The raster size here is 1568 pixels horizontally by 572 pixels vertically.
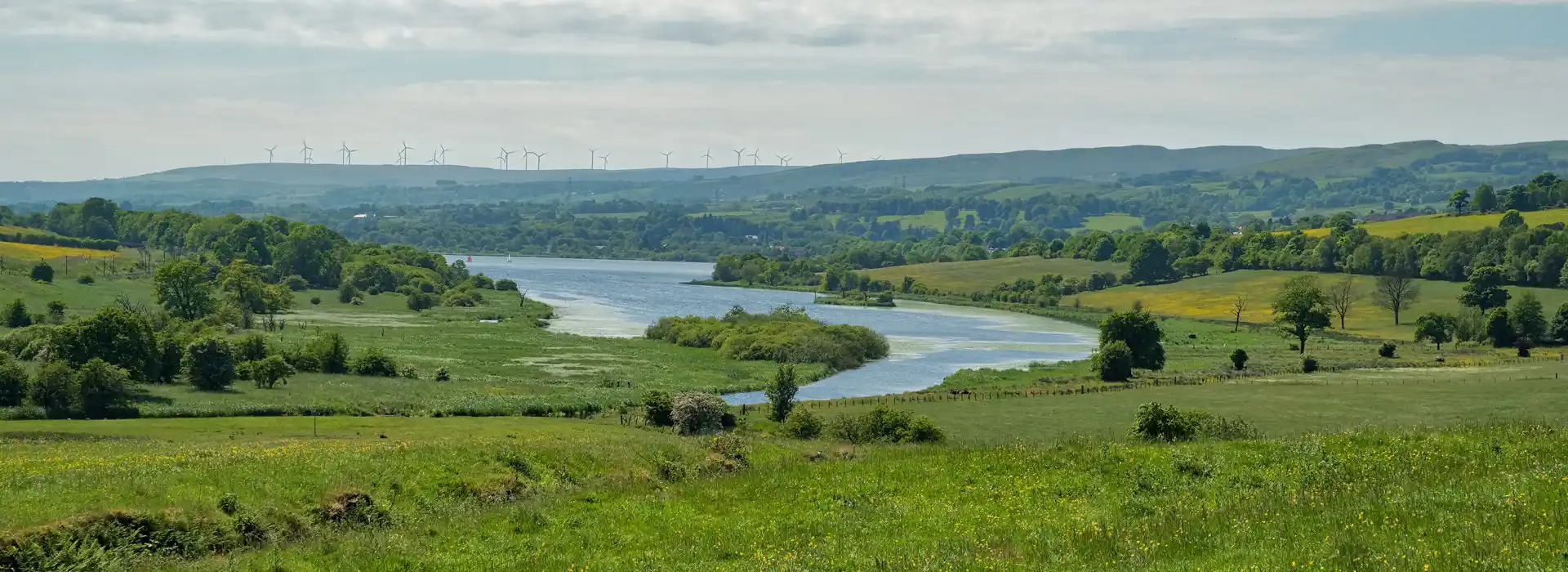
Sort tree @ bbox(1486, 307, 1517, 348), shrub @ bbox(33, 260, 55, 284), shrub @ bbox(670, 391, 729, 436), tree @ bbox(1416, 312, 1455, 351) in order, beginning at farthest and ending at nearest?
shrub @ bbox(33, 260, 55, 284), tree @ bbox(1416, 312, 1455, 351), tree @ bbox(1486, 307, 1517, 348), shrub @ bbox(670, 391, 729, 436)

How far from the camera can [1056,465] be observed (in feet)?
97.9

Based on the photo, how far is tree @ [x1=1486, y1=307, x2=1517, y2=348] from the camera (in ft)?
388

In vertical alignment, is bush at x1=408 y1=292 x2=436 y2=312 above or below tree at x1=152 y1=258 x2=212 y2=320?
below

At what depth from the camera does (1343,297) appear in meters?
155

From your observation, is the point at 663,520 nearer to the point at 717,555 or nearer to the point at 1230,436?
the point at 717,555

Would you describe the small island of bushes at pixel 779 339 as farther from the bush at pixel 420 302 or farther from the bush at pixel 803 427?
the bush at pixel 803 427

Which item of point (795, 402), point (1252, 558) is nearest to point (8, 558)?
point (1252, 558)

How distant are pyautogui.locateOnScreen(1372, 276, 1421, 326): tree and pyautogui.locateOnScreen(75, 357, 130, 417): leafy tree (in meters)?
127

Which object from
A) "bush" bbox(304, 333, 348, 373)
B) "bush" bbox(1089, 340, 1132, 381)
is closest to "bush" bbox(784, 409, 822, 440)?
"bush" bbox(1089, 340, 1132, 381)

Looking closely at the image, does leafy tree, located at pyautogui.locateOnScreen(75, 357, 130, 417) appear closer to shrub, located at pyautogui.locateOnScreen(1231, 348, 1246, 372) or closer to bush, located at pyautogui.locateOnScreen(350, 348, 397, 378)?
bush, located at pyautogui.locateOnScreen(350, 348, 397, 378)

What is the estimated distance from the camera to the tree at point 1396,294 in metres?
149

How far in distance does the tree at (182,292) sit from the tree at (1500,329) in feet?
412

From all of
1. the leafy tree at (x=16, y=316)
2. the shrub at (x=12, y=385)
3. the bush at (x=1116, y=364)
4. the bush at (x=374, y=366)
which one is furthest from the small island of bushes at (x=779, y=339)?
the shrub at (x=12, y=385)

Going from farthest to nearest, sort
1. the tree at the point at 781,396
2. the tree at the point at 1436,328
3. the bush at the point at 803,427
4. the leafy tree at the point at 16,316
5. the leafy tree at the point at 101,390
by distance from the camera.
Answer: the tree at the point at 1436,328, the leafy tree at the point at 16,316, the tree at the point at 781,396, the leafy tree at the point at 101,390, the bush at the point at 803,427
